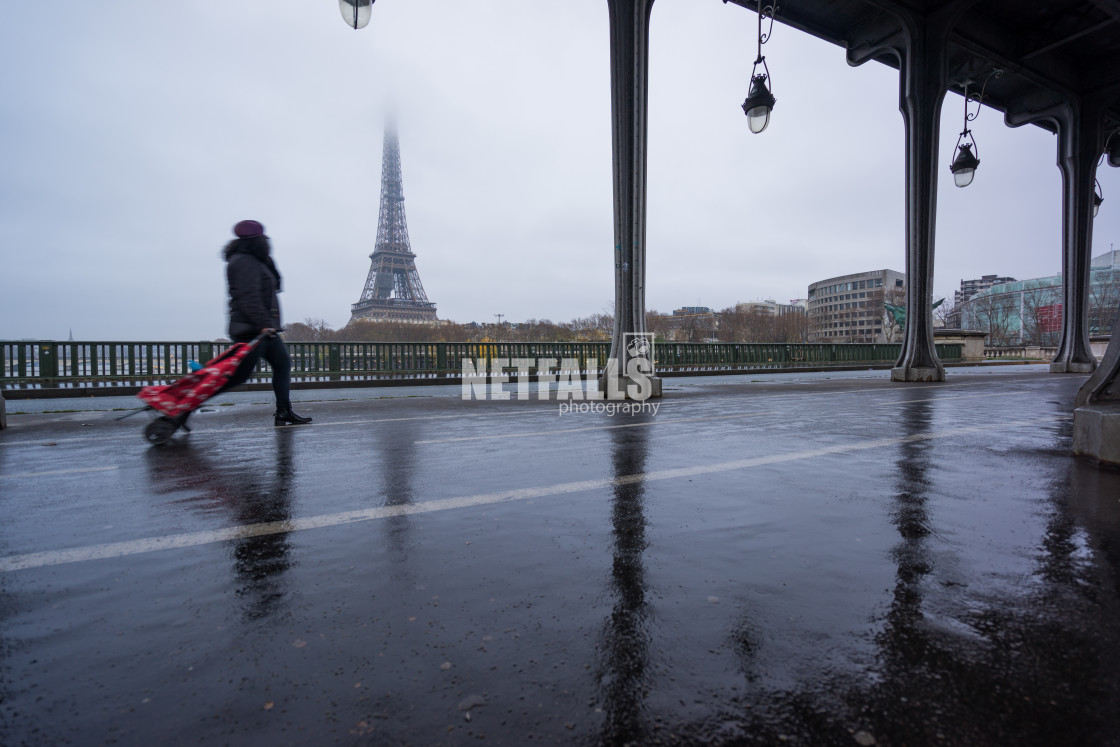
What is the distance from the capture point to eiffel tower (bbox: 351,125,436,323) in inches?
3593

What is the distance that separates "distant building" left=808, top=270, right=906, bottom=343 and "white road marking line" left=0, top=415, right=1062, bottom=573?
123414 millimetres

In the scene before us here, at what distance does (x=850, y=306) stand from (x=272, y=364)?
154m

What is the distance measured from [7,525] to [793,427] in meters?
6.73

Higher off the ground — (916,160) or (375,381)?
(916,160)

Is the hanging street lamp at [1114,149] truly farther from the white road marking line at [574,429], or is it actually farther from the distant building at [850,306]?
the distant building at [850,306]

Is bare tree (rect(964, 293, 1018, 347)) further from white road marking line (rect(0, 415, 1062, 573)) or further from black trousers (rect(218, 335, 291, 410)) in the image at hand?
black trousers (rect(218, 335, 291, 410))

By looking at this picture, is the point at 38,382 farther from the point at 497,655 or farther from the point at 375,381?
the point at 497,655

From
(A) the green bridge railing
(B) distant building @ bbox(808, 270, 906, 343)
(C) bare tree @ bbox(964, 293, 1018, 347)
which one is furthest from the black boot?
(B) distant building @ bbox(808, 270, 906, 343)

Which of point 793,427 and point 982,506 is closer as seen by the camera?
point 982,506

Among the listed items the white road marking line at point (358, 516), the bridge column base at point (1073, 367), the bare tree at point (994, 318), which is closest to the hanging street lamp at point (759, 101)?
the white road marking line at point (358, 516)

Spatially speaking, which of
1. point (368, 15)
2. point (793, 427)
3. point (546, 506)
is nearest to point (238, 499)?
point (546, 506)

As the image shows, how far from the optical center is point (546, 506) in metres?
3.23

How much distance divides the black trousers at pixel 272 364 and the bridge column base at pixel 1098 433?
776cm

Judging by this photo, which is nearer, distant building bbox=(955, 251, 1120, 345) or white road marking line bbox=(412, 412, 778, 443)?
white road marking line bbox=(412, 412, 778, 443)
